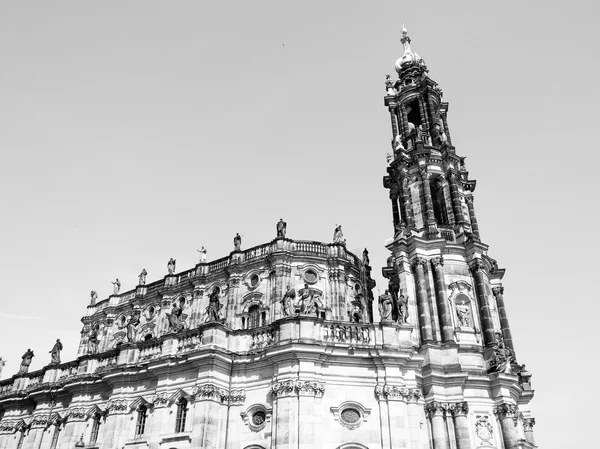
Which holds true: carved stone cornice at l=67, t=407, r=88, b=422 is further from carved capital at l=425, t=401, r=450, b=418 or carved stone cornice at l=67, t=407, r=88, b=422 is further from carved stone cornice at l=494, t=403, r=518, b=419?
carved stone cornice at l=494, t=403, r=518, b=419

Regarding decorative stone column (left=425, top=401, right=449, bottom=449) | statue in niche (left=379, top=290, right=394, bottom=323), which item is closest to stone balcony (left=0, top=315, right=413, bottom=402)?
statue in niche (left=379, top=290, right=394, bottom=323)

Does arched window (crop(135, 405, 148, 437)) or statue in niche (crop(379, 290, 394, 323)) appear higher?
statue in niche (crop(379, 290, 394, 323))

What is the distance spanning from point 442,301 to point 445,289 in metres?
0.95

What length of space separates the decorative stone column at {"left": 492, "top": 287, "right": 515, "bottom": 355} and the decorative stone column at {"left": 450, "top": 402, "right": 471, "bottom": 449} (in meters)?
6.82

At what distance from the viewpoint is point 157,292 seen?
43906 millimetres

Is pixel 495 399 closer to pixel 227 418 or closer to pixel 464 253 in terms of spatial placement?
pixel 464 253

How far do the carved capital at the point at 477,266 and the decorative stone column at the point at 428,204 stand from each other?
3.06m

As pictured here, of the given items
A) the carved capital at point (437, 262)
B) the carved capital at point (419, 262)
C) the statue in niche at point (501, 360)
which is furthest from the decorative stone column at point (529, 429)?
the carved capital at point (419, 262)

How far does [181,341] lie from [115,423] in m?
5.34

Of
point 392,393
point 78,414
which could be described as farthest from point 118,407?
point 392,393

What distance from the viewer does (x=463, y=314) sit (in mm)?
31828

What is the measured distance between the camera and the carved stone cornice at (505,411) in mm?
28047

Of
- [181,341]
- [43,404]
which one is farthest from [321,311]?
[43,404]

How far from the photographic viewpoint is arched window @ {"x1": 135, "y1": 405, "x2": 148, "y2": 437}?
87.7 ft
